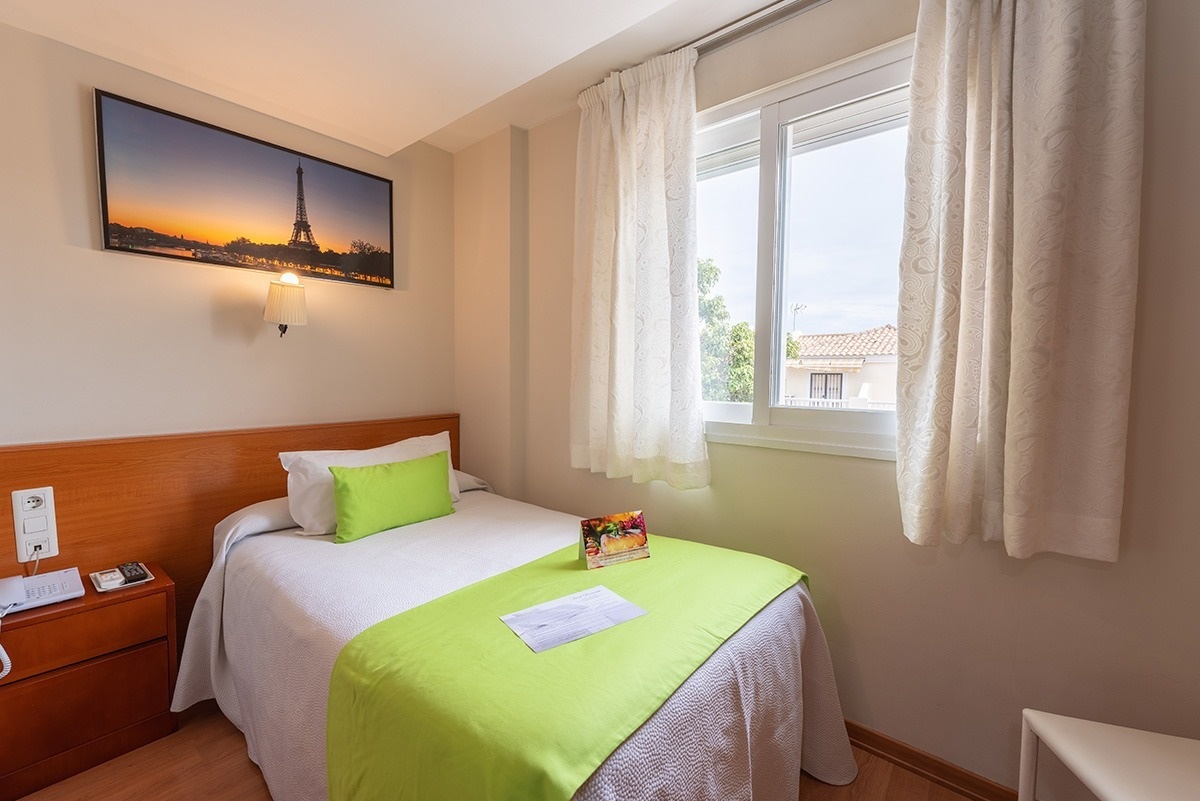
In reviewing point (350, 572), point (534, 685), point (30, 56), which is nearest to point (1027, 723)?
point (534, 685)

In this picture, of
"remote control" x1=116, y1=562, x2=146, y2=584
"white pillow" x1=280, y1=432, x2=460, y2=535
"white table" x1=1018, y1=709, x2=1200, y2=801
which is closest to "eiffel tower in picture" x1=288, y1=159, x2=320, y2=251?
"white pillow" x1=280, y1=432, x2=460, y2=535

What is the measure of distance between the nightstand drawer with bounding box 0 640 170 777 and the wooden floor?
0.12m

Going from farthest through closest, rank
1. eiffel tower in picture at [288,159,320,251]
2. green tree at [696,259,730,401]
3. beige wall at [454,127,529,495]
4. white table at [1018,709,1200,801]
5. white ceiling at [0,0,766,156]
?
beige wall at [454,127,529,495]
eiffel tower in picture at [288,159,320,251]
green tree at [696,259,730,401]
white ceiling at [0,0,766,156]
white table at [1018,709,1200,801]

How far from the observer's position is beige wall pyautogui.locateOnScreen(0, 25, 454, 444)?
1.78 m

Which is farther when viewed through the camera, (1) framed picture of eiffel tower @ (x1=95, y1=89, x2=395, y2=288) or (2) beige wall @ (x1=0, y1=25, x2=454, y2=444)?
(1) framed picture of eiffel tower @ (x1=95, y1=89, x2=395, y2=288)

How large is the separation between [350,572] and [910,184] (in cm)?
211

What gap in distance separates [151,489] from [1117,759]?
3037mm

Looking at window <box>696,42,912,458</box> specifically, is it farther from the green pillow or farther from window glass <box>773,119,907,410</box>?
the green pillow

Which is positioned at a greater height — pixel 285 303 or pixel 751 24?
pixel 751 24

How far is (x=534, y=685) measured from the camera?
40.3 inches

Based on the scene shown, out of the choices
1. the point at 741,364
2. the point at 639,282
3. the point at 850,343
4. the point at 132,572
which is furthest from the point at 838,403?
the point at 132,572

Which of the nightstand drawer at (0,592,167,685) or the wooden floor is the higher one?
the nightstand drawer at (0,592,167,685)

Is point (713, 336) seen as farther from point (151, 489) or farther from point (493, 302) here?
point (151, 489)

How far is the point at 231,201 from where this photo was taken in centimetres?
221
